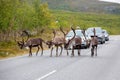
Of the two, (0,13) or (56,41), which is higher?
(0,13)

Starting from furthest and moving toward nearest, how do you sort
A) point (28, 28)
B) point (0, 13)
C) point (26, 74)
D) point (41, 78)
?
point (28, 28) < point (0, 13) < point (26, 74) < point (41, 78)

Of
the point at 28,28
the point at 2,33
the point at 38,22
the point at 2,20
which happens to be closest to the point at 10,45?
the point at 2,20

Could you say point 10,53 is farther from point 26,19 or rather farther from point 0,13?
point 26,19

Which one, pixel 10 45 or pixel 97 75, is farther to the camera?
pixel 10 45

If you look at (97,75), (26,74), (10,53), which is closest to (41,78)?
(26,74)

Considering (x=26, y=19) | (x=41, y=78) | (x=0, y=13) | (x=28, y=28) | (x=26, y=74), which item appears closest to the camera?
(x=41, y=78)

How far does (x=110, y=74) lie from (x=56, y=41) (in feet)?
36.3

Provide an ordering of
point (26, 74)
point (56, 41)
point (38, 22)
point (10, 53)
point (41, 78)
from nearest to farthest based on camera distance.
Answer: point (41, 78)
point (26, 74)
point (56, 41)
point (10, 53)
point (38, 22)

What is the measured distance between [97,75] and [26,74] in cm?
279

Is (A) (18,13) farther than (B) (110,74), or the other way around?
(A) (18,13)

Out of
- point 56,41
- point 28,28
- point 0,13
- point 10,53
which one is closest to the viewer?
point 56,41

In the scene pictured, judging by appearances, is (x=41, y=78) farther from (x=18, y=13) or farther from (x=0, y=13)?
(x=18, y=13)

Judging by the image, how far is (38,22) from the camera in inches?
2267

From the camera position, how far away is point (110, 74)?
16438mm
